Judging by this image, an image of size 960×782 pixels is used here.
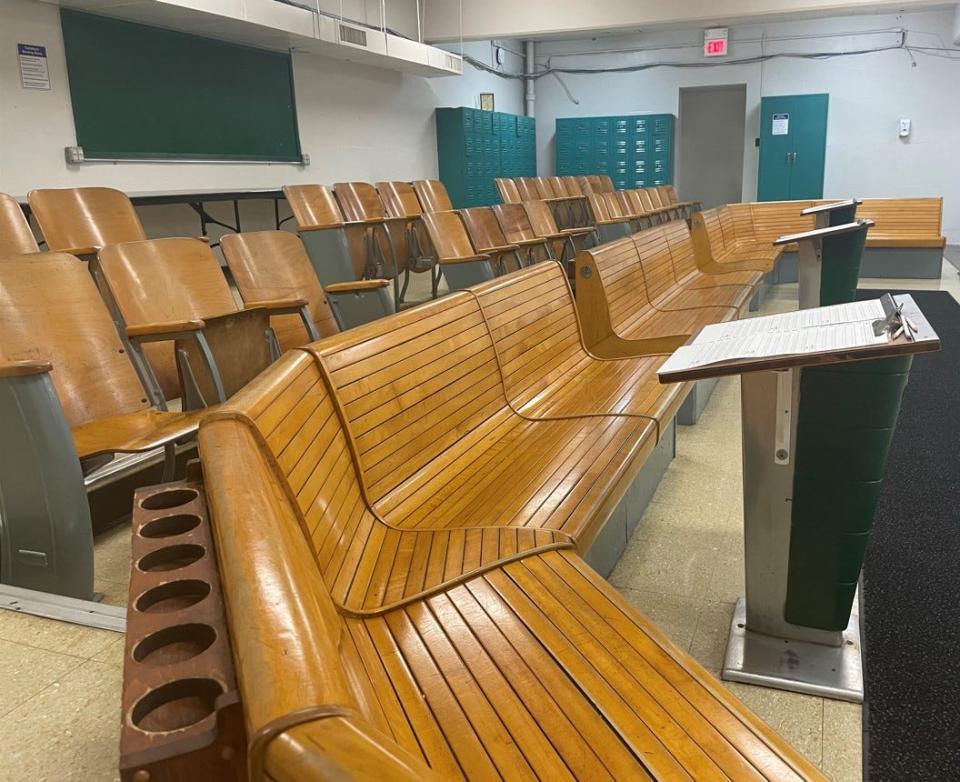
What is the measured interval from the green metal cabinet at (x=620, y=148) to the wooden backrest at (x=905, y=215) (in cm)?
482

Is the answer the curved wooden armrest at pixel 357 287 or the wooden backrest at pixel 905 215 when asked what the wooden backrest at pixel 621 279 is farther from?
the wooden backrest at pixel 905 215

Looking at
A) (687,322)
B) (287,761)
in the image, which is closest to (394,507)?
(287,761)

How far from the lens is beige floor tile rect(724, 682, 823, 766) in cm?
159

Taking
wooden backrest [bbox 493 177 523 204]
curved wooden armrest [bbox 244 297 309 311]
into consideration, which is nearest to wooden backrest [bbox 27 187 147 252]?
curved wooden armrest [bbox 244 297 309 311]

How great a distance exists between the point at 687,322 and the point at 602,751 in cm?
294

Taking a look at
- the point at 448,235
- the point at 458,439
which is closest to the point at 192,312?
the point at 458,439

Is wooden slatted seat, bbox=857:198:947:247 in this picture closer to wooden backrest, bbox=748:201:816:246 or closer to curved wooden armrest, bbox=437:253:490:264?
wooden backrest, bbox=748:201:816:246

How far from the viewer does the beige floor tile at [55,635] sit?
4.83 feet

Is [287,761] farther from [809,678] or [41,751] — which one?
[809,678]

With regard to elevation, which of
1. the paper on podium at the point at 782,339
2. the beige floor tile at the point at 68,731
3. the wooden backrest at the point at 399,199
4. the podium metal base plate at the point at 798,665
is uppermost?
the wooden backrest at the point at 399,199

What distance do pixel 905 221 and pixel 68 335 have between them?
8.25m

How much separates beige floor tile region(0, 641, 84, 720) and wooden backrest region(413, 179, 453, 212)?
646 cm

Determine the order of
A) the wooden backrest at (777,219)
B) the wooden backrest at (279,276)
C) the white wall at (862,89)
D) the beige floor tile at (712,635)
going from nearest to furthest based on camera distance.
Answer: the beige floor tile at (712,635) → the wooden backrest at (279,276) → the wooden backrest at (777,219) → the white wall at (862,89)

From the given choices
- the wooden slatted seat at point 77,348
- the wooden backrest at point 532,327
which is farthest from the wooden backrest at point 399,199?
the wooden slatted seat at point 77,348
